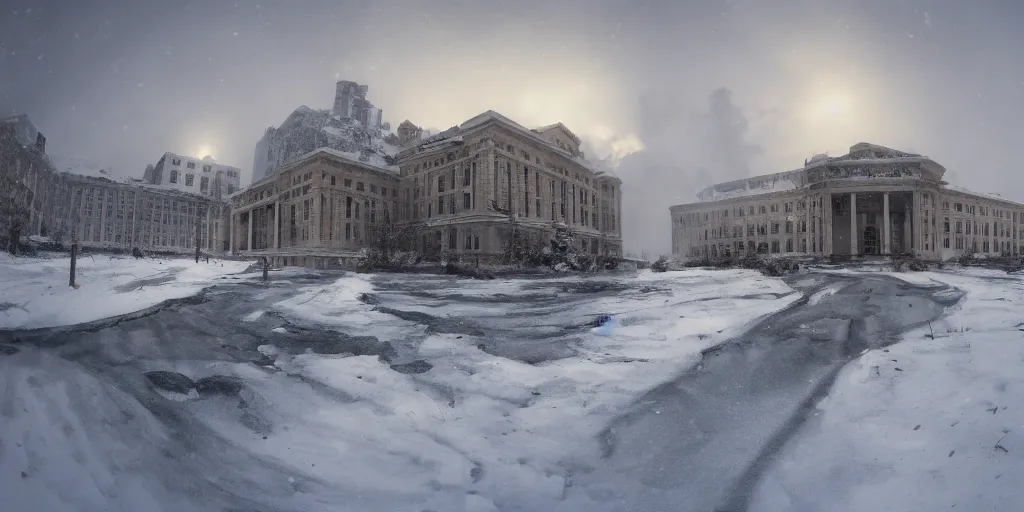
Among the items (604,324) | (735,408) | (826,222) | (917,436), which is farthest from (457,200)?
(917,436)

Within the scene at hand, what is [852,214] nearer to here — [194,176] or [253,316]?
[253,316]

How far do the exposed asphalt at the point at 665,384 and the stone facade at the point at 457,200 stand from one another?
4917 mm

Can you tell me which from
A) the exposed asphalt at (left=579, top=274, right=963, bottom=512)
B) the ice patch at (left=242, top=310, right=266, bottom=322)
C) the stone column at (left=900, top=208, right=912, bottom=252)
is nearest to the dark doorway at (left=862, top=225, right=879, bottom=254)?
the stone column at (left=900, top=208, right=912, bottom=252)

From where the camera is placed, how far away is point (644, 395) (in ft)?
11.4

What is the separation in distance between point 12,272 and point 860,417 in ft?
27.2

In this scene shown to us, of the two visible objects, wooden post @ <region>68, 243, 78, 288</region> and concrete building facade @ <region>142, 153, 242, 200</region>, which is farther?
concrete building facade @ <region>142, 153, 242, 200</region>

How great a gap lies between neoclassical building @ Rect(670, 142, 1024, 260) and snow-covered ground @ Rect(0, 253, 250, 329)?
8713 millimetres

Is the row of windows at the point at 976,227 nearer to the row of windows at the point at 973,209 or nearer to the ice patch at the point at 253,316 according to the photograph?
the row of windows at the point at 973,209

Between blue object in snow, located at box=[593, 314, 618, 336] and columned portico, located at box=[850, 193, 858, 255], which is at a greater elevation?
columned portico, located at box=[850, 193, 858, 255]

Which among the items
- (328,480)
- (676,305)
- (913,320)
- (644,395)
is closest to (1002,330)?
(913,320)

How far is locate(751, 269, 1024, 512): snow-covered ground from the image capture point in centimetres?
213

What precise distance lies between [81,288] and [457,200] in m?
9.64

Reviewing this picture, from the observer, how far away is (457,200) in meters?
13.2

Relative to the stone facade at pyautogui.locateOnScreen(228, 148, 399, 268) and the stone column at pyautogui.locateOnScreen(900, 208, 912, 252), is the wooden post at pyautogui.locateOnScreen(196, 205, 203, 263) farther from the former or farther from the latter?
the stone column at pyautogui.locateOnScreen(900, 208, 912, 252)
